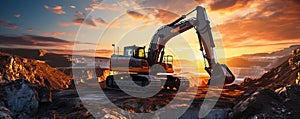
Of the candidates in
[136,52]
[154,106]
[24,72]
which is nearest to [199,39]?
[136,52]

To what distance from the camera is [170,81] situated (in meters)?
15.4

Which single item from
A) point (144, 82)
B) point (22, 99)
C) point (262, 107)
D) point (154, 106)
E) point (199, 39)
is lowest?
point (154, 106)

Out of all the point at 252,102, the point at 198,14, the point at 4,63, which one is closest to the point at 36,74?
the point at 4,63

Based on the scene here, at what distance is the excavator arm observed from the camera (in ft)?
41.5

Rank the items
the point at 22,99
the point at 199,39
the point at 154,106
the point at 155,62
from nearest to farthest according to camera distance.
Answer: the point at 22,99, the point at 154,106, the point at 199,39, the point at 155,62

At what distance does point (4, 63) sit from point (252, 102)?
1481 inches

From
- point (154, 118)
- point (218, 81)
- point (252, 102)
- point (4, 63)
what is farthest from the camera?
point (4, 63)

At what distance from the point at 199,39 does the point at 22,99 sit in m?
10.1

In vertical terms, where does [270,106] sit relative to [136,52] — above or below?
below

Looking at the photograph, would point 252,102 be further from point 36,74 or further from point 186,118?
point 36,74

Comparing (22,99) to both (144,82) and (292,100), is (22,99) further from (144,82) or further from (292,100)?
(292,100)

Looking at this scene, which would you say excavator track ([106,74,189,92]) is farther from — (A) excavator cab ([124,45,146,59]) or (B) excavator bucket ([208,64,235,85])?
(B) excavator bucket ([208,64,235,85])

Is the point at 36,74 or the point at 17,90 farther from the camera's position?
the point at 36,74

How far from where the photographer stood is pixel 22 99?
33.4 feet
